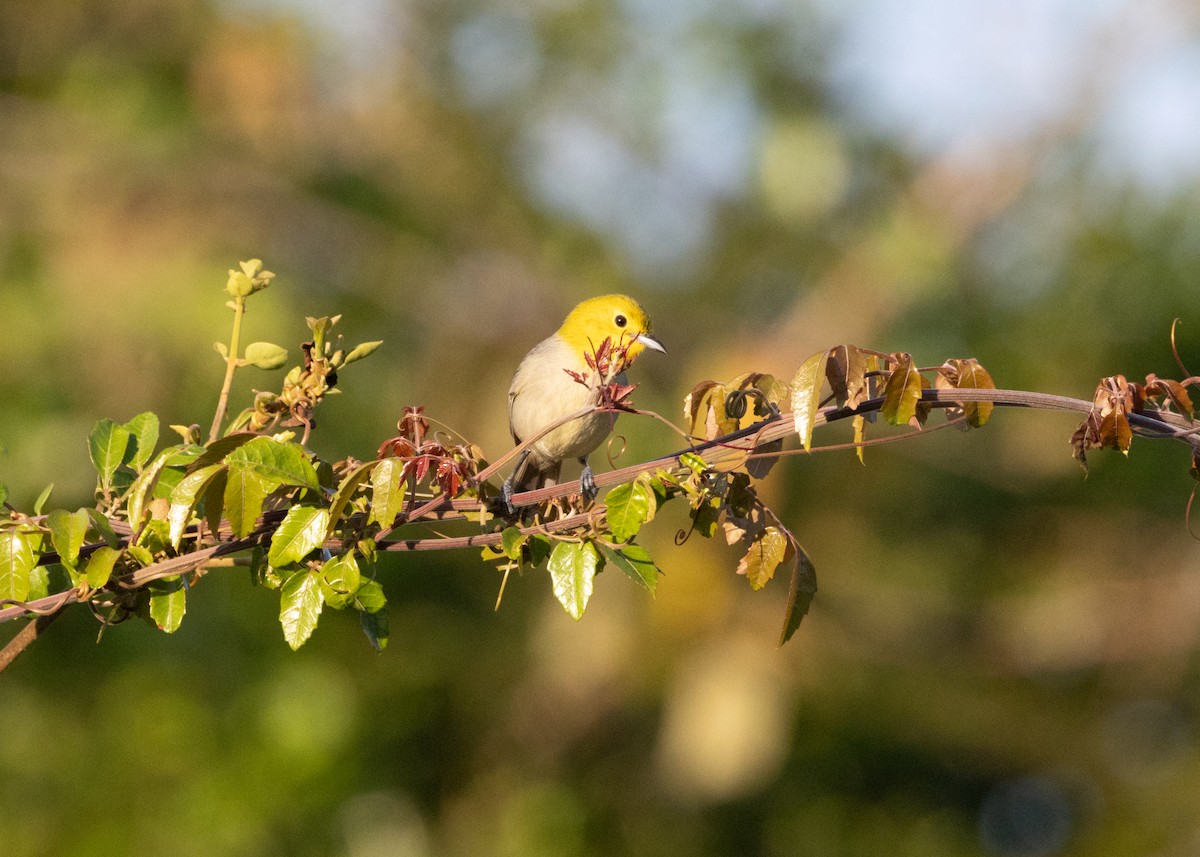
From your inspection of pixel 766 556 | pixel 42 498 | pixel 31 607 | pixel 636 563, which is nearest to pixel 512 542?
pixel 636 563

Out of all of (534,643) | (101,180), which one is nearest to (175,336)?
(101,180)

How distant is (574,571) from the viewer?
2.27 metres

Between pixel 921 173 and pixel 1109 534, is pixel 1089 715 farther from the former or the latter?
pixel 921 173

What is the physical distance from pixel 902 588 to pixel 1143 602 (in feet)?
6.72

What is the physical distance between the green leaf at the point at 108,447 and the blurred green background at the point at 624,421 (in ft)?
22.7

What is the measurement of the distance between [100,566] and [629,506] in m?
0.84

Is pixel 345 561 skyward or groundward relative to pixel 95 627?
skyward

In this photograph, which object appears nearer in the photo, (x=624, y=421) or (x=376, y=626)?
(x=376, y=626)

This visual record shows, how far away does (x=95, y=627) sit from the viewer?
1106 centimetres

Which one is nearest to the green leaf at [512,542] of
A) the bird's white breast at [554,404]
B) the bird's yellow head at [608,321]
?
the bird's white breast at [554,404]

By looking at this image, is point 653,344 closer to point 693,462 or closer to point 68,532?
point 693,462

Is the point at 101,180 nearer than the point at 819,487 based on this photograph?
Yes

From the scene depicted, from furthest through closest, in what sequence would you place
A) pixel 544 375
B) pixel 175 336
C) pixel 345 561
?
pixel 175 336 < pixel 544 375 < pixel 345 561

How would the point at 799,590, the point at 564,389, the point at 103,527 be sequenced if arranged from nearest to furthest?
the point at 103,527 → the point at 799,590 → the point at 564,389
